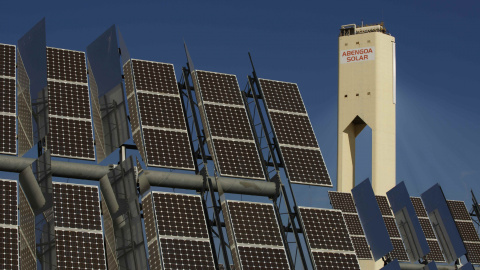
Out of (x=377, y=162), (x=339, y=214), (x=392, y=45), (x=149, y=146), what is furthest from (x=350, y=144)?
(x=149, y=146)

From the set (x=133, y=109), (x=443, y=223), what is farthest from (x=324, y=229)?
(x=443, y=223)

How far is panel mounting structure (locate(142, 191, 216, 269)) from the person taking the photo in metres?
28.9

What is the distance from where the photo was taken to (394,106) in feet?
211

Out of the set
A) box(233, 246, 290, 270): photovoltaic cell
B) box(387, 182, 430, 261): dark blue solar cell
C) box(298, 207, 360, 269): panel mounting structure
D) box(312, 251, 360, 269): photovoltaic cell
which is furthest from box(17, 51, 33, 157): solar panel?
box(387, 182, 430, 261): dark blue solar cell

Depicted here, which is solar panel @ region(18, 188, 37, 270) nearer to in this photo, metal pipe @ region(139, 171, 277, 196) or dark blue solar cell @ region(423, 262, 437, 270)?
metal pipe @ region(139, 171, 277, 196)

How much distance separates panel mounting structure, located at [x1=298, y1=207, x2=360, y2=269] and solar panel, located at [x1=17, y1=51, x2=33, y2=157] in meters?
9.95

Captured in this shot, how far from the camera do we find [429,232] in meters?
46.3

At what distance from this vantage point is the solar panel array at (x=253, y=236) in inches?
1201

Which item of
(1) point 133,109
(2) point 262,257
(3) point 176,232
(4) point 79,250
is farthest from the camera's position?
(1) point 133,109

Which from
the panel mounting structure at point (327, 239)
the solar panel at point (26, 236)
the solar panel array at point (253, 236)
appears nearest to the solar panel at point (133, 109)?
the solar panel array at point (253, 236)

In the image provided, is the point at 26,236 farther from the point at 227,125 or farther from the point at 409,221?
the point at 409,221

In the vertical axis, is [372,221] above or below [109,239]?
above

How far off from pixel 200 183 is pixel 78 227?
205 inches

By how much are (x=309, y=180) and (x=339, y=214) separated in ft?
5.61
